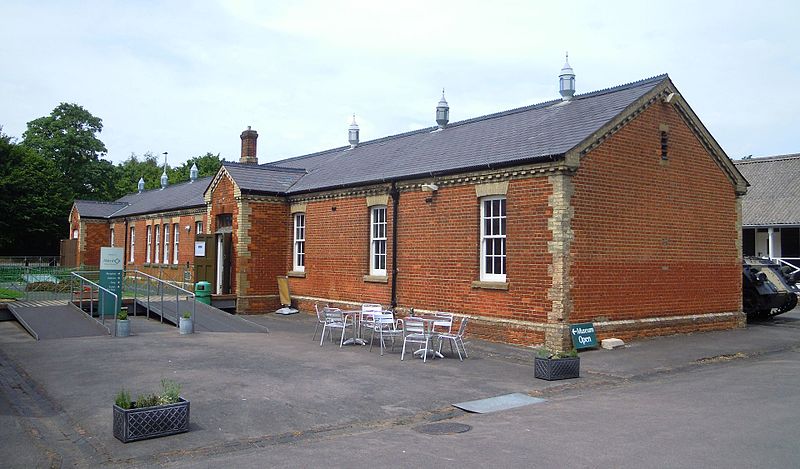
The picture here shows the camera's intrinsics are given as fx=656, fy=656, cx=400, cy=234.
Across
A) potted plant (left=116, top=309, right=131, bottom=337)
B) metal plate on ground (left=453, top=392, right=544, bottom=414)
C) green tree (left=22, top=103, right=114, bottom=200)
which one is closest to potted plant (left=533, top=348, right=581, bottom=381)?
metal plate on ground (left=453, top=392, right=544, bottom=414)

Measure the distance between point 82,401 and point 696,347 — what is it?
12.6 m

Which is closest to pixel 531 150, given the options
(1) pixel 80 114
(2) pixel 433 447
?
(2) pixel 433 447

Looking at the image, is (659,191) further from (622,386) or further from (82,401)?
(82,401)

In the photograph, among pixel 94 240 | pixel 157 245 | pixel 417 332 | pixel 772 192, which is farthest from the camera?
pixel 94 240

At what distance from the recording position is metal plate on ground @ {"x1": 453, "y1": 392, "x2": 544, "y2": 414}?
9.37m

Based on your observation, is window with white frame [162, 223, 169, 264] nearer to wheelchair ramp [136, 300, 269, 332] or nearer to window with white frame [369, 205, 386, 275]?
wheelchair ramp [136, 300, 269, 332]

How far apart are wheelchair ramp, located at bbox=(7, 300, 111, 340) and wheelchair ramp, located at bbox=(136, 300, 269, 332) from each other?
2194 mm

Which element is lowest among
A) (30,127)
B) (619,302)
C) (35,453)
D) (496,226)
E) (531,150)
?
(35,453)

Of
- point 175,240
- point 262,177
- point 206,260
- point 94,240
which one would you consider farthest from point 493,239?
point 94,240

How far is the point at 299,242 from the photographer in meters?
23.8

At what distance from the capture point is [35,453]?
23.3 feet

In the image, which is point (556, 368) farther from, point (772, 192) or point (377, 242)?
point (772, 192)

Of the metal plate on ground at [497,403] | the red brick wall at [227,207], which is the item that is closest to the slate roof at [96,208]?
the red brick wall at [227,207]

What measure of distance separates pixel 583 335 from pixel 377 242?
776 centimetres
